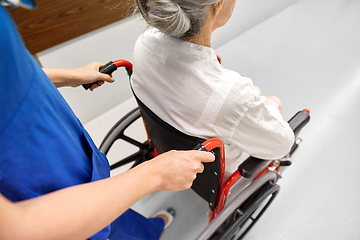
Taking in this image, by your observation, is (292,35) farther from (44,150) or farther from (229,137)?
(44,150)

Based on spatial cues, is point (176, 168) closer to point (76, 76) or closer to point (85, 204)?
point (85, 204)

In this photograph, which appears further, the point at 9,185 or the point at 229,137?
the point at 229,137

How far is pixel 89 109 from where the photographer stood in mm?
1804

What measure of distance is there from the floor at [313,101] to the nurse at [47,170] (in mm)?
988

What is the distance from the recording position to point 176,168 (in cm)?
49

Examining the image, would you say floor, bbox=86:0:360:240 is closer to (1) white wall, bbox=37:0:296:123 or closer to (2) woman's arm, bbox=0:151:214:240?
(1) white wall, bbox=37:0:296:123

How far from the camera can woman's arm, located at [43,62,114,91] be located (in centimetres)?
77

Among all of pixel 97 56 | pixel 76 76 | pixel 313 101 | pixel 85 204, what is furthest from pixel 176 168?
pixel 313 101

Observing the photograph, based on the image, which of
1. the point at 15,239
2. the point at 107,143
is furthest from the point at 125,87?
the point at 15,239

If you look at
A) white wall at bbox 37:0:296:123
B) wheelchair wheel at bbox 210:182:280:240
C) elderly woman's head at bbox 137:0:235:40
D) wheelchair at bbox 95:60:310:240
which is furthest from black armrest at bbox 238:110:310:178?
white wall at bbox 37:0:296:123

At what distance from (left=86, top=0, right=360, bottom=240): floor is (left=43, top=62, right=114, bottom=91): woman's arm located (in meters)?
0.88

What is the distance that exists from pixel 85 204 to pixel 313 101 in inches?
80.9

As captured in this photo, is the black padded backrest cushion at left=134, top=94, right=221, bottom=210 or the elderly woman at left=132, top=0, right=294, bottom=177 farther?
the black padded backrest cushion at left=134, top=94, right=221, bottom=210

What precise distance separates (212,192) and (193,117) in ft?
1.27
